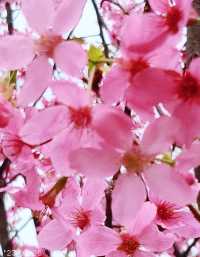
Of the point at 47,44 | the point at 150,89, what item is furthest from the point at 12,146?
the point at 150,89

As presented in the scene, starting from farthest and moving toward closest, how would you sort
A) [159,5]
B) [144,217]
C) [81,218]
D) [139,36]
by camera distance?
1. [81,218]
2. [144,217]
3. [159,5]
4. [139,36]

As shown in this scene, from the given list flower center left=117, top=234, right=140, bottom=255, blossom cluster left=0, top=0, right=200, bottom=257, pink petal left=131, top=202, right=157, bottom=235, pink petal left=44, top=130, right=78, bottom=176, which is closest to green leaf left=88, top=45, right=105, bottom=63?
blossom cluster left=0, top=0, right=200, bottom=257

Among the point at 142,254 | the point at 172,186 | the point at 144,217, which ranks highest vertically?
the point at 172,186

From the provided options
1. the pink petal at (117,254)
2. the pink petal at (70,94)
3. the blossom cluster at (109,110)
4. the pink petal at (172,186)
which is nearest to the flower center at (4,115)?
the blossom cluster at (109,110)

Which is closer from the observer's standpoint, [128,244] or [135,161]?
[135,161]

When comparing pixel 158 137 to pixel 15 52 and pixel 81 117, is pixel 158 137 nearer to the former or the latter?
pixel 81 117

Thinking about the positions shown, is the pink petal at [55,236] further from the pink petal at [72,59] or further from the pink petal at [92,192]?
the pink petal at [72,59]
